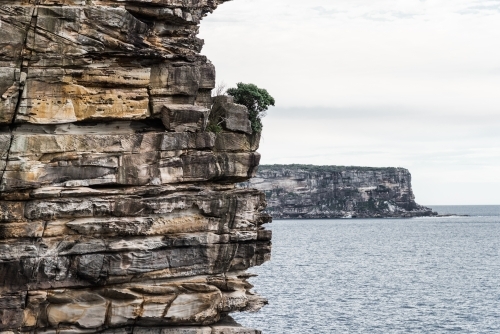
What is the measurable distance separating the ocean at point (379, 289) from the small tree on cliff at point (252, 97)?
2661 centimetres

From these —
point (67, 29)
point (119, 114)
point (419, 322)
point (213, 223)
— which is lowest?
point (419, 322)

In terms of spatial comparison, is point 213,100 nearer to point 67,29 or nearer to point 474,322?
point 67,29

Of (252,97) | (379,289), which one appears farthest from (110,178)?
(379,289)

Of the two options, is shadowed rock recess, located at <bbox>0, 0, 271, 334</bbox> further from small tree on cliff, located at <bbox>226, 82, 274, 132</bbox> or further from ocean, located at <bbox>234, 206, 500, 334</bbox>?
ocean, located at <bbox>234, 206, 500, 334</bbox>

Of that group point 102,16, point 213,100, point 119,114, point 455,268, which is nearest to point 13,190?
point 119,114

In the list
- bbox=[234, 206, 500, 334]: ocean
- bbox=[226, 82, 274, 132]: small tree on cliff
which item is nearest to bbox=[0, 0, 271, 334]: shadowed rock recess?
bbox=[226, 82, 274, 132]: small tree on cliff

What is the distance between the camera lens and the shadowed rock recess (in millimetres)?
32438

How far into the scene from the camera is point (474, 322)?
69688mm

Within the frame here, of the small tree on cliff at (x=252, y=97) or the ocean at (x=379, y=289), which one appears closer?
the small tree on cliff at (x=252, y=97)

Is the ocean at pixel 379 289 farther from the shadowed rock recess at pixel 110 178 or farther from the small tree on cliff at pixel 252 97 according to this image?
the shadowed rock recess at pixel 110 178

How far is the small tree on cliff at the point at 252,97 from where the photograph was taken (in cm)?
4247

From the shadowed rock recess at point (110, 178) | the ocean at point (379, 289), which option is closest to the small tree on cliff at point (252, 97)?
the shadowed rock recess at point (110, 178)

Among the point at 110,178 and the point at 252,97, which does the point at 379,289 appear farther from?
the point at 110,178

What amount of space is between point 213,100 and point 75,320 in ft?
38.1
